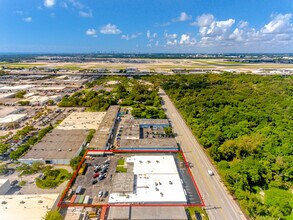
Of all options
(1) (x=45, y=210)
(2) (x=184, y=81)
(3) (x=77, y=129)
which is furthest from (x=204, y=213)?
(2) (x=184, y=81)

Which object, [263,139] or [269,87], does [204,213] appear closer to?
[263,139]

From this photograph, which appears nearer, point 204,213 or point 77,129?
point 204,213

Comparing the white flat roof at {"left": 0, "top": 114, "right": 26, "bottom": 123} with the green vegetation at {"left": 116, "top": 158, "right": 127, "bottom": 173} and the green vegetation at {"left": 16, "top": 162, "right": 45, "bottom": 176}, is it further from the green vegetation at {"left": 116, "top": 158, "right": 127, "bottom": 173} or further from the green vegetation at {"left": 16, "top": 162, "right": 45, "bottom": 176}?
the green vegetation at {"left": 116, "top": 158, "right": 127, "bottom": 173}

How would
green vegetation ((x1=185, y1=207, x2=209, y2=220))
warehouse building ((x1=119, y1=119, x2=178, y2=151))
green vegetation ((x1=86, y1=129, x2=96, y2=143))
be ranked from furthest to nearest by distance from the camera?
green vegetation ((x1=86, y1=129, x2=96, y2=143))
warehouse building ((x1=119, y1=119, x2=178, y2=151))
green vegetation ((x1=185, y1=207, x2=209, y2=220))

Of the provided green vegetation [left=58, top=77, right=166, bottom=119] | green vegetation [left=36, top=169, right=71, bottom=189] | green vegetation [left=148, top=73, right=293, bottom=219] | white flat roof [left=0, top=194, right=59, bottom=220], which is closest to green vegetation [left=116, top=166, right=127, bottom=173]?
green vegetation [left=36, top=169, right=71, bottom=189]

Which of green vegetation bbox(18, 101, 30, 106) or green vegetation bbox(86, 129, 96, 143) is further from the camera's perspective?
green vegetation bbox(18, 101, 30, 106)
